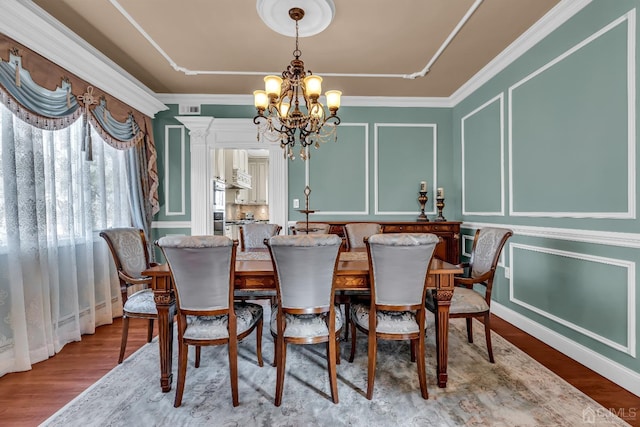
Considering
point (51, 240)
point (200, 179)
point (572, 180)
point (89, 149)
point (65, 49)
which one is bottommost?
point (51, 240)

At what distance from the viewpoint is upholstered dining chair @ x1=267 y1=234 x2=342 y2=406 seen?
1658 millimetres

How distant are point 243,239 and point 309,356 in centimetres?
136

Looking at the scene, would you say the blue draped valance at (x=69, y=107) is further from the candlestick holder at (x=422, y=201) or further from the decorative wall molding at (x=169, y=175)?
the candlestick holder at (x=422, y=201)

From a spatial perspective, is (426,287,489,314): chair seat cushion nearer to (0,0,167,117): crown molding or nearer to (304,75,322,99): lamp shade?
(304,75,322,99): lamp shade

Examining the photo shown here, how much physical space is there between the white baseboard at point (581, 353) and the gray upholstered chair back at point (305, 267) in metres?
2.00

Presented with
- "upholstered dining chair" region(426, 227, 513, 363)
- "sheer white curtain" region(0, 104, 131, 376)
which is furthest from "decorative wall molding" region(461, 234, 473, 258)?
"sheer white curtain" region(0, 104, 131, 376)

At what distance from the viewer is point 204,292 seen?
1.76 m

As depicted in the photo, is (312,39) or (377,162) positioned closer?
(312,39)

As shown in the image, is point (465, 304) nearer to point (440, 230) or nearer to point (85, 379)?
point (440, 230)

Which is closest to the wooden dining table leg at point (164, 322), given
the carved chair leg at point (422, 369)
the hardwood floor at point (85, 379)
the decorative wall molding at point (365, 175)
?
the hardwood floor at point (85, 379)

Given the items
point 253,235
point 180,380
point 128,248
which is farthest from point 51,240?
point 180,380

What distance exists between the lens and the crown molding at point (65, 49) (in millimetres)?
2197

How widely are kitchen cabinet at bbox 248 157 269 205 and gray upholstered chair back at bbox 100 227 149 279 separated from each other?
16.7 feet

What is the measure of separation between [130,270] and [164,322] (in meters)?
0.91
